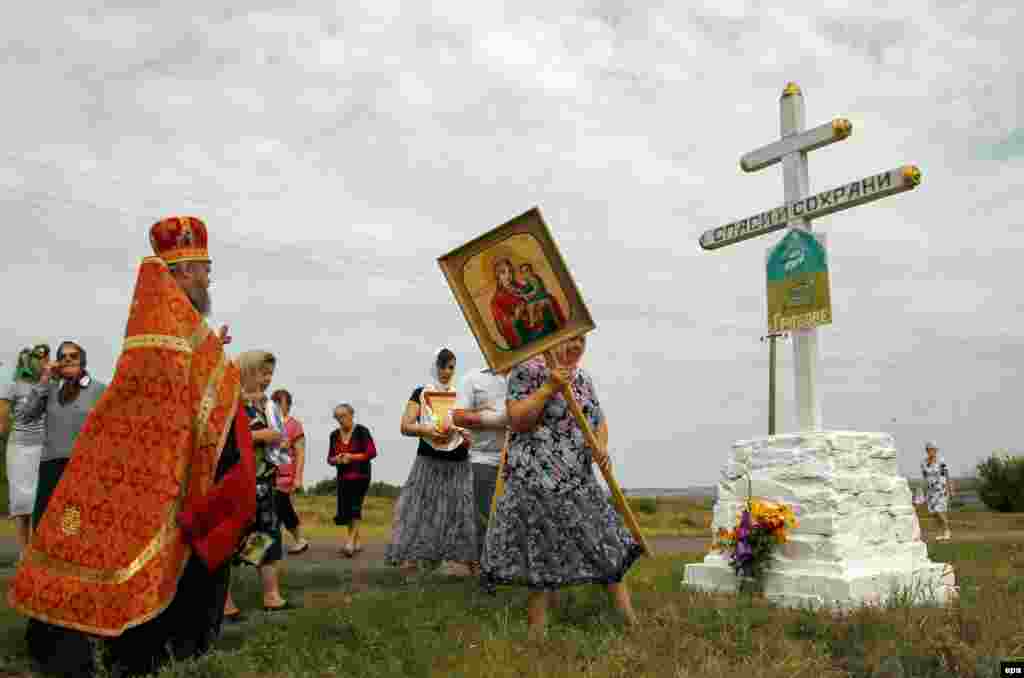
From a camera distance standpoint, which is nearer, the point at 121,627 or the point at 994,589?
the point at 121,627

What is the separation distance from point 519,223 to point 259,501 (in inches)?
98.0

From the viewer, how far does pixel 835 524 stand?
676cm

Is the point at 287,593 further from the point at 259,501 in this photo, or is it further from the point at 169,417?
the point at 169,417

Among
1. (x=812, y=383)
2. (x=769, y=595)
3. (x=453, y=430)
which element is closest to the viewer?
(x=769, y=595)

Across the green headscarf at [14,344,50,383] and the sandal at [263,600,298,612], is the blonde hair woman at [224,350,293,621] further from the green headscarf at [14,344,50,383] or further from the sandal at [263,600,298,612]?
the green headscarf at [14,344,50,383]

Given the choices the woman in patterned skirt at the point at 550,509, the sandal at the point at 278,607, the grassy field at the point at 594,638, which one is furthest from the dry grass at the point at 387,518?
the woman in patterned skirt at the point at 550,509

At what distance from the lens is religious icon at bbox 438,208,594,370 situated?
5328 mm

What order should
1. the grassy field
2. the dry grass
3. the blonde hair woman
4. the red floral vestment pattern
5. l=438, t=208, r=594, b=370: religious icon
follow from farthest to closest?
the dry grass → the blonde hair woman → l=438, t=208, r=594, b=370: religious icon → the grassy field → the red floral vestment pattern

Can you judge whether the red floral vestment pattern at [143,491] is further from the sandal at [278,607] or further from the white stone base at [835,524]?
the white stone base at [835,524]

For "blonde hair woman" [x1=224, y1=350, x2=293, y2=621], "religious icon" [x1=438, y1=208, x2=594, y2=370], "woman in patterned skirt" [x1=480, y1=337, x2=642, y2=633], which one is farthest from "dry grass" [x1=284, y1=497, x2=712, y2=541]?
"religious icon" [x1=438, y1=208, x2=594, y2=370]

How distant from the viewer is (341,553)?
1046 cm

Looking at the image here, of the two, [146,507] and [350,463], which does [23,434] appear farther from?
[146,507]

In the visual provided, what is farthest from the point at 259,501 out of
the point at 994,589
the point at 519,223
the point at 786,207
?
the point at 994,589

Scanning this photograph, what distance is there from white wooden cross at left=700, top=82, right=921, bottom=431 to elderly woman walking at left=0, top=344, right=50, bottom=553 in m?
6.39
